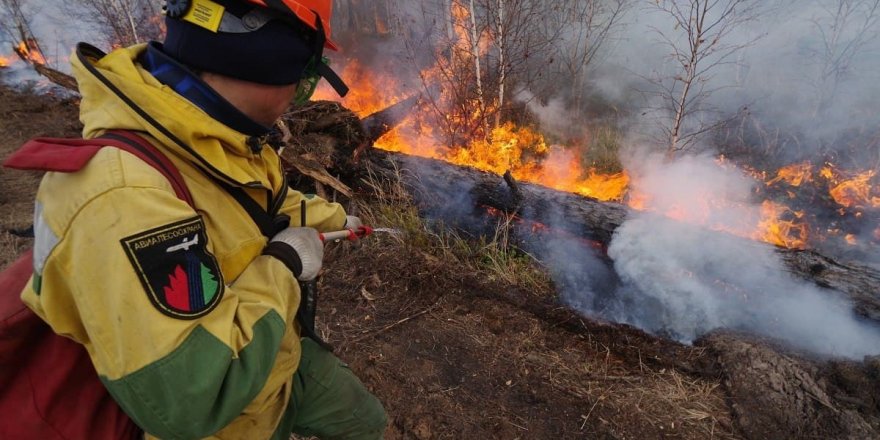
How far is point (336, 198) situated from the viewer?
5738 mm

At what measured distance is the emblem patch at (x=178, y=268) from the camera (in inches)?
43.2

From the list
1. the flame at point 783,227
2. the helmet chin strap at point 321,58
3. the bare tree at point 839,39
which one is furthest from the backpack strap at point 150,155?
the bare tree at point 839,39

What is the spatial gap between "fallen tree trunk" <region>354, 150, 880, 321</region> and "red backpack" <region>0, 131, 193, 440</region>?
168 inches

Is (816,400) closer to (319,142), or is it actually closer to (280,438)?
(280,438)

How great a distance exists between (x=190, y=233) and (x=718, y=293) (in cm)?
439

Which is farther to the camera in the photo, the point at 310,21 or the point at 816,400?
the point at 816,400

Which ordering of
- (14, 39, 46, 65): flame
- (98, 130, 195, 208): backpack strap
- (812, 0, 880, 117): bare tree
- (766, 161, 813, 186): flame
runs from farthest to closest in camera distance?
(14, 39, 46, 65): flame → (812, 0, 880, 117): bare tree → (766, 161, 813, 186): flame → (98, 130, 195, 208): backpack strap

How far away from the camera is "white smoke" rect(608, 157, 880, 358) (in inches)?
137

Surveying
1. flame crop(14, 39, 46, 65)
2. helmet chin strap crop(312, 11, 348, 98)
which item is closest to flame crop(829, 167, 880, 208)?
helmet chin strap crop(312, 11, 348, 98)

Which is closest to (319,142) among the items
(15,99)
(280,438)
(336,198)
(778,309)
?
(336,198)

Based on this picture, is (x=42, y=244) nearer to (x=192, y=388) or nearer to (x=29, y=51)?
(x=192, y=388)

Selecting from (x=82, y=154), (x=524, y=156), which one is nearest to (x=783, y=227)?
(x=524, y=156)

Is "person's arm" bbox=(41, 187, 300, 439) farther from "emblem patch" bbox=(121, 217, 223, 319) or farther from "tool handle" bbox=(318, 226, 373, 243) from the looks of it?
"tool handle" bbox=(318, 226, 373, 243)

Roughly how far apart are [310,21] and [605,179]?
689 centimetres
